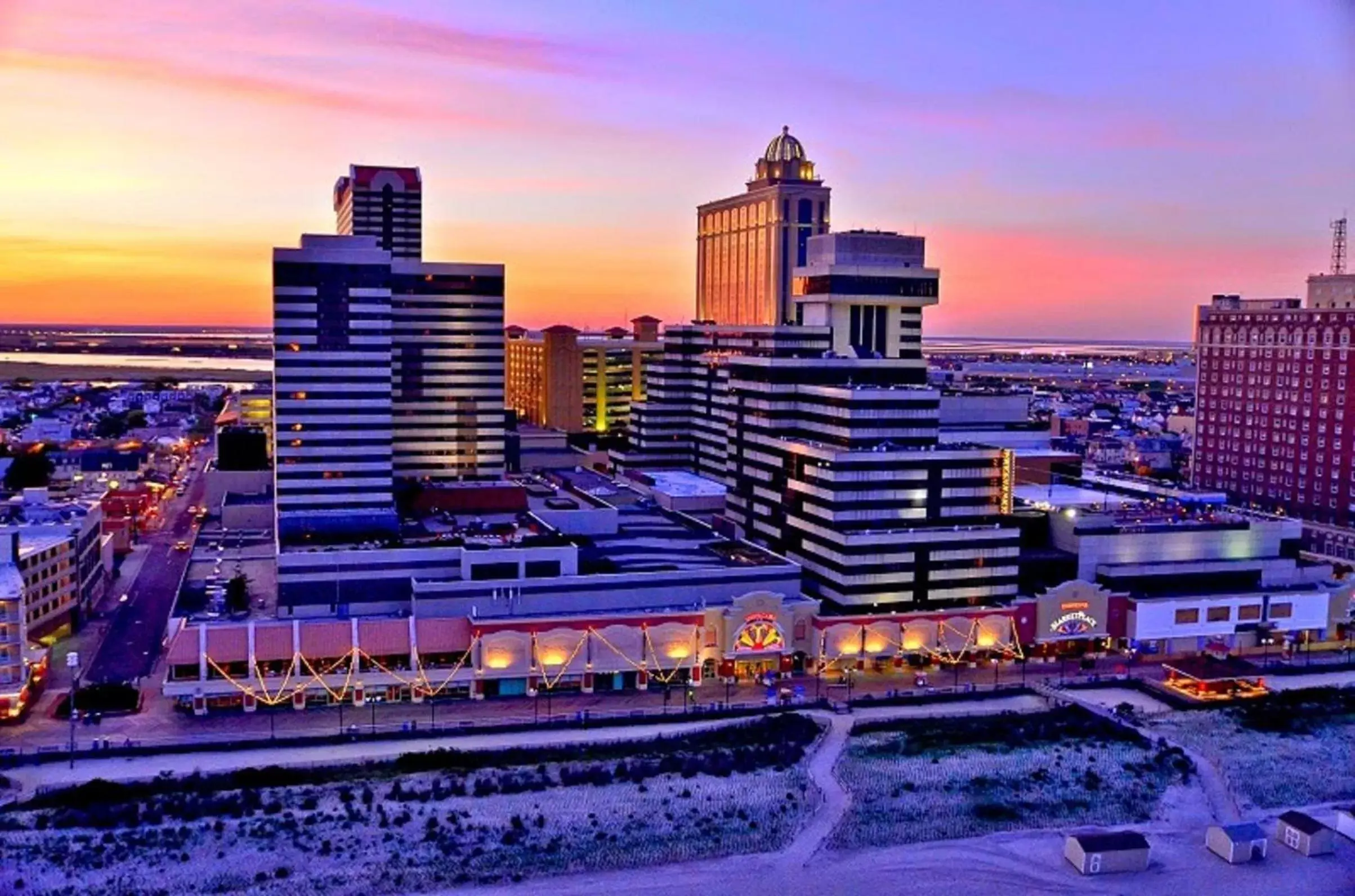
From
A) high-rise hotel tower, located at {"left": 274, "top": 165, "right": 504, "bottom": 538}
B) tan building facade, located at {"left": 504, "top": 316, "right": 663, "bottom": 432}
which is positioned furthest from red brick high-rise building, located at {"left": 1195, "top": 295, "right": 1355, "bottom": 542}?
high-rise hotel tower, located at {"left": 274, "top": 165, "right": 504, "bottom": 538}

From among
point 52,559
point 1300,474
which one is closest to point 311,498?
point 52,559

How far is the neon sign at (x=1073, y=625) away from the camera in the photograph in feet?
149

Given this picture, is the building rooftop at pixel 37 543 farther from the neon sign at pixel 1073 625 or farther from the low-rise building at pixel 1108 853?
the neon sign at pixel 1073 625

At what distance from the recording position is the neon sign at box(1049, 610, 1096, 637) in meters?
45.5

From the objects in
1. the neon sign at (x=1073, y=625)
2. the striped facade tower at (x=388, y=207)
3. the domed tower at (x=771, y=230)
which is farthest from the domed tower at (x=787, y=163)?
the neon sign at (x=1073, y=625)

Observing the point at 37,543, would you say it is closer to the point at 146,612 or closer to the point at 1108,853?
the point at 146,612

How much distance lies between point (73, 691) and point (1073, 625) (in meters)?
31.8

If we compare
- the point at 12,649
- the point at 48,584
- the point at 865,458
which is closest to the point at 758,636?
the point at 865,458

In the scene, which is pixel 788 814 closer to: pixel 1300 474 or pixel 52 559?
pixel 52 559

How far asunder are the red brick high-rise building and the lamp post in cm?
5518

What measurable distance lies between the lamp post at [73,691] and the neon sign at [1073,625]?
30647mm

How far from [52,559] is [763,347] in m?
35.6

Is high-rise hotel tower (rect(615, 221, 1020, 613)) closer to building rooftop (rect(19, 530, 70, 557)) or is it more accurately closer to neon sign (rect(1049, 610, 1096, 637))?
neon sign (rect(1049, 610, 1096, 637))

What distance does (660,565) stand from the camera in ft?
148
